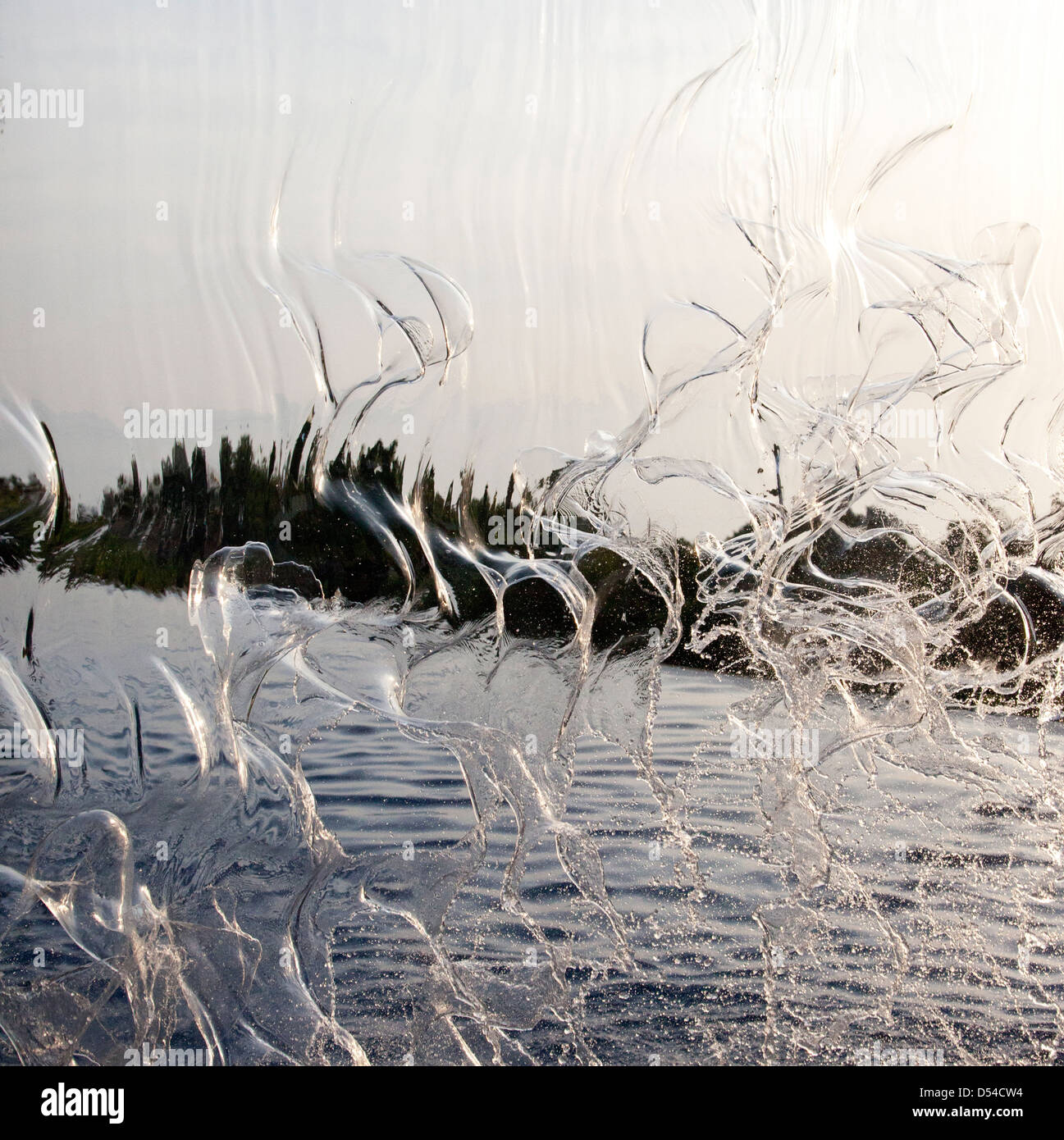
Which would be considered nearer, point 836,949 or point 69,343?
point 69,343

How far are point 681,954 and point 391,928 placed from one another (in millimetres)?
756

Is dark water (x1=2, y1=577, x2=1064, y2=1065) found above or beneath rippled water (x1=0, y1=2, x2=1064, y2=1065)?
beneath

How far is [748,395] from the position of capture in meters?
1.98

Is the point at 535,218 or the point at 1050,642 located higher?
the point at 535,218

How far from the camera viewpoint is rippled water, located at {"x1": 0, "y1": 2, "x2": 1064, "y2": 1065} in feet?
6.26

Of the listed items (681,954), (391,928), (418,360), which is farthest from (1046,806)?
(418,360)

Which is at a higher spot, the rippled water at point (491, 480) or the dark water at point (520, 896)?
the rippled water at point (491, 480)

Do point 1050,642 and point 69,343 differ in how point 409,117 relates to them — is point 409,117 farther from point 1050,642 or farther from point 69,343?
point 1050,642

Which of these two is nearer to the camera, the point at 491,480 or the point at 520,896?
the point at 491,480

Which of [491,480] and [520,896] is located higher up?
[491,480]

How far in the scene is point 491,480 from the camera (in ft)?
6.42

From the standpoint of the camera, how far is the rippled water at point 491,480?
1907mm
